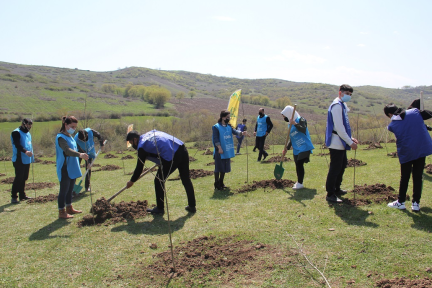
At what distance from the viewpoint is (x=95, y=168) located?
557 inches

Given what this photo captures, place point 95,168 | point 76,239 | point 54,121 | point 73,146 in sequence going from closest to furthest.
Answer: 1. point 76,239
2. point 73,146
3. point 95,168
4. point 54,121

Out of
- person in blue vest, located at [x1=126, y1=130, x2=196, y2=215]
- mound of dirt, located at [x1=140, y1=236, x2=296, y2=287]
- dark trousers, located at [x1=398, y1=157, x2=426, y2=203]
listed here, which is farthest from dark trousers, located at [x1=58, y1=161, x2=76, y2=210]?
dark trousers, located at [x1=398, y1=157, x2=426, y2=203]

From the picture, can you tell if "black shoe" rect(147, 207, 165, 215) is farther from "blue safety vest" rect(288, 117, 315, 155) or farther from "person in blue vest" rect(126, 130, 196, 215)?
"blue safety vest" rect(288, 117, 315, 155)

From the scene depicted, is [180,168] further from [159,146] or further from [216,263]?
[216,263]

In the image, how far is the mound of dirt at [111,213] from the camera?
593 cm

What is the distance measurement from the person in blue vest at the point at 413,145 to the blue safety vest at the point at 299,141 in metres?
2.03

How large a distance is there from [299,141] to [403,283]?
428 cm

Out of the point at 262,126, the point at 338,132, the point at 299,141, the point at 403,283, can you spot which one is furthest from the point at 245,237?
the point at 262,126

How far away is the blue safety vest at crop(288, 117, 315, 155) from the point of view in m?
7.06

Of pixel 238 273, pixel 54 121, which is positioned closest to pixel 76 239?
pixel 238 273

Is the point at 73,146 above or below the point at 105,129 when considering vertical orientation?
above

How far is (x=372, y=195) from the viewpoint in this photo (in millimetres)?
6234

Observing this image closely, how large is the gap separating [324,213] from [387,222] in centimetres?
102

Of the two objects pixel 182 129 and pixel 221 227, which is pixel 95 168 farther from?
pixel 182 129
